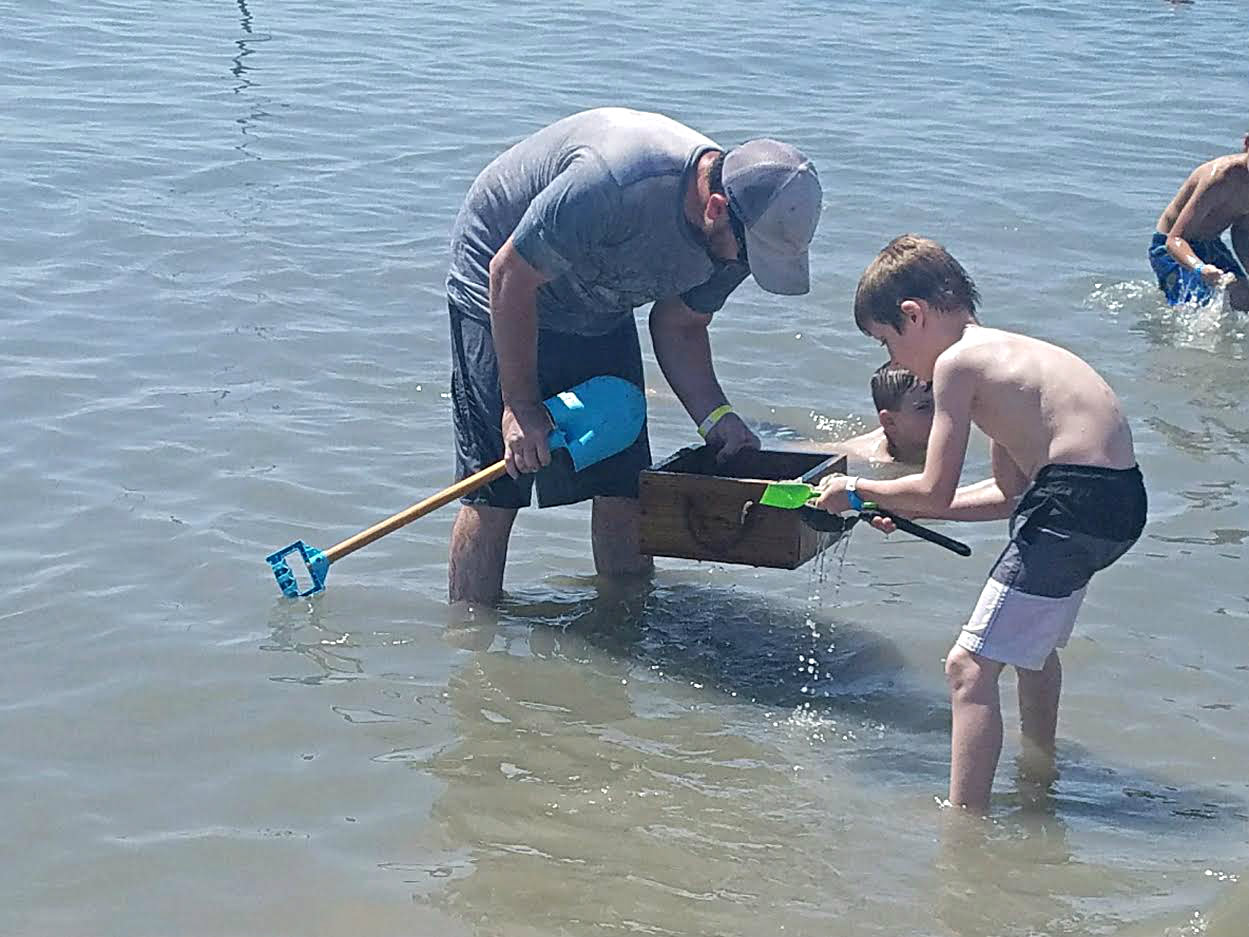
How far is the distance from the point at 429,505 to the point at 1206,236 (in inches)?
215

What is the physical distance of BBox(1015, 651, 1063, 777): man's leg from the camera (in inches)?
185

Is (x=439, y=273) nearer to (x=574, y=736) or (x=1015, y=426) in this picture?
(x=574, y=736)

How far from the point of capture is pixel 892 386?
6.78m

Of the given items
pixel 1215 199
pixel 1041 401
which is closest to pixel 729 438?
pixel 1041 401

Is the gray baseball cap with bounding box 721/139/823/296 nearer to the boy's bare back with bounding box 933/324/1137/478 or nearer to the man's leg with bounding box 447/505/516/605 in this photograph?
the boy's bare back with bounding box 933/324/1137/478

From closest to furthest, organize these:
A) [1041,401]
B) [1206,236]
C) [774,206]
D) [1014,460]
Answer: [1041,401], [1014,460], [774,206], [1206,236]

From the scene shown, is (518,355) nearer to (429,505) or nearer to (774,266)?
(429,505)

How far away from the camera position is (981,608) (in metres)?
4.39

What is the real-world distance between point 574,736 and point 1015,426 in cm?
146

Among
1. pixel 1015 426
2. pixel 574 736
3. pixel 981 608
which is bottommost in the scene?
pixel 574 736

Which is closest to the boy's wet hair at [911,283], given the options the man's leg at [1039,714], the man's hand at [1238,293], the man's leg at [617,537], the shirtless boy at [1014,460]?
the shirtless boy at [1014,460]

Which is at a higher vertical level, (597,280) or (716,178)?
(716,178)

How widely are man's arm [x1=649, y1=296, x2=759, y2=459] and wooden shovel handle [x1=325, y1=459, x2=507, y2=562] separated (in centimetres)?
65

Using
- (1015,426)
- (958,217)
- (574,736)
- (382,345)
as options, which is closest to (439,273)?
(382,345)
